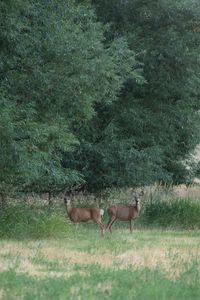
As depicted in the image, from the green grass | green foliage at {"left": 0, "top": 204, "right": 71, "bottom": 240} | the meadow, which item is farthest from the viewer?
green foliage at {"left": 0, "top": 204, "right": 71, "bottom": 240}

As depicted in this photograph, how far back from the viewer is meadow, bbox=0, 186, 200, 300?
7.71 m

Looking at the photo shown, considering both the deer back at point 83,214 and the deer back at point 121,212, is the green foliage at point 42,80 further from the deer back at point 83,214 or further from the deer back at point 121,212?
the deer back at point 121,212

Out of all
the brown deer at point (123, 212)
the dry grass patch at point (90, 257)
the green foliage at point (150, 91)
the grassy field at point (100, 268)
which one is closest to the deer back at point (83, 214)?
the brown deer at point (123, 212)

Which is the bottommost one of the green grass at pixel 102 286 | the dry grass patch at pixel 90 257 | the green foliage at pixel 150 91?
the dry grass patch at pixel 90 257

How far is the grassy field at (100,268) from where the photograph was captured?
25.0 ft

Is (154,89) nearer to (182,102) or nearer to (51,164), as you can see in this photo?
(182,102)

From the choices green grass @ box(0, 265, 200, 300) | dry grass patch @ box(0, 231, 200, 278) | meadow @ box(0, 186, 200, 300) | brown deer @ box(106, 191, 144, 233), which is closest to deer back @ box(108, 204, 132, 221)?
brown deer @ box(106, 191, 144, 233)

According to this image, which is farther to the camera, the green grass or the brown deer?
the brown deer

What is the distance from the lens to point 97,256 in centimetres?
1066

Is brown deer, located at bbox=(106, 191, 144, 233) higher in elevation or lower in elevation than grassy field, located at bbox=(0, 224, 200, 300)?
lower

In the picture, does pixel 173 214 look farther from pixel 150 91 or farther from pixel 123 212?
pixel 150 91

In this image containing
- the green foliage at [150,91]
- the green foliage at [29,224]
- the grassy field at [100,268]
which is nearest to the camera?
the grassy field at [100,268]

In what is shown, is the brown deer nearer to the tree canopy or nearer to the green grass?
the tree canopy

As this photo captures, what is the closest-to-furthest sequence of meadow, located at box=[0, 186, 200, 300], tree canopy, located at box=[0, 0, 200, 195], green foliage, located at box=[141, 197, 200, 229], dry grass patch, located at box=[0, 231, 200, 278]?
meadow, located at box=[0, 186, 200, 300], dry grass patch, located at box=[0, 231, 200, 278], tree canopy, located at box=[0, 0, 200, 195], green foliage, located at box=[141, 197, 200, 229]
